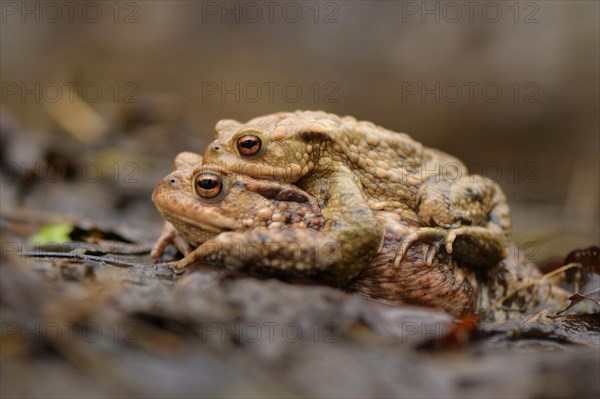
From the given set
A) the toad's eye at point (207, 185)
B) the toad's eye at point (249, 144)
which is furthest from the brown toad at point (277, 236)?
the toad's eye at point (249, 144)

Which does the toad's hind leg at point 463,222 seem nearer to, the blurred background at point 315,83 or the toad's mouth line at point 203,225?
the toad's mouth line at point 203,225

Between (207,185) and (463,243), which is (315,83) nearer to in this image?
(463,243)

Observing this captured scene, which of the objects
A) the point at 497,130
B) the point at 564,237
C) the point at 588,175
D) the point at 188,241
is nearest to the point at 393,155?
the point at 188,241

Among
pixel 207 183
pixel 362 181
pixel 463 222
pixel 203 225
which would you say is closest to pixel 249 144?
pixel 207 183

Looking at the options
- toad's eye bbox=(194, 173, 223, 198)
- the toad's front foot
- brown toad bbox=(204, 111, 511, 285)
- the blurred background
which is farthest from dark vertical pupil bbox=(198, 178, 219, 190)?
the blurred background

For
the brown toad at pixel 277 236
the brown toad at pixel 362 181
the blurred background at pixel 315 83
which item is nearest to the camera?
the brown toad at pixel 277 236
